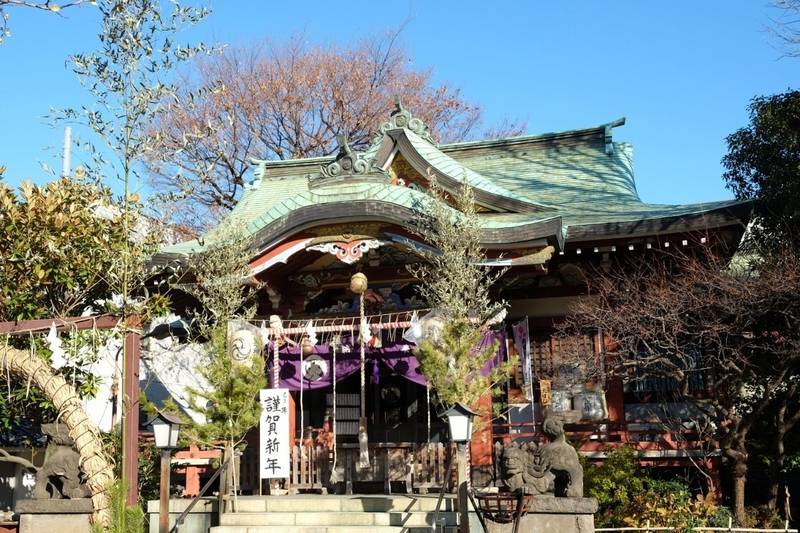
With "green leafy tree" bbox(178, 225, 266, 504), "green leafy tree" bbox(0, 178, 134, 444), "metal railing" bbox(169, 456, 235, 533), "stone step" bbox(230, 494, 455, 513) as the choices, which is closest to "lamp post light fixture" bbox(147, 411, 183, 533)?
"metal railing" bbox(169, 456, 235, 533)

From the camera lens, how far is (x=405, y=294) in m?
13.9

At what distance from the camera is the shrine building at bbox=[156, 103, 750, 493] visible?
12.1 meters

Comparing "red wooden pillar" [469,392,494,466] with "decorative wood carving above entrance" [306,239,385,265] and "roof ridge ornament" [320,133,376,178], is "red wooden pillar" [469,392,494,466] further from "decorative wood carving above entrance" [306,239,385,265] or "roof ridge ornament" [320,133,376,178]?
"roof ridge ornament" [320,133,376,178]

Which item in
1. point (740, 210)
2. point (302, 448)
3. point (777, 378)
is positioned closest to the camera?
point (777, 378)

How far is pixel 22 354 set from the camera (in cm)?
1003

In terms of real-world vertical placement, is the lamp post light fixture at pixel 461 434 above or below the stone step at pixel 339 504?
above

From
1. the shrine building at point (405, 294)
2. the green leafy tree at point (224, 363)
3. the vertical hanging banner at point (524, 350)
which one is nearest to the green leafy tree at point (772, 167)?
the shrine building at point (405, 294)

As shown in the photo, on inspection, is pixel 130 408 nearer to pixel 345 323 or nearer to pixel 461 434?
pixel 461 434

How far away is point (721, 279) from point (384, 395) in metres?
5.85

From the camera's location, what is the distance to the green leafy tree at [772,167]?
12.0 metres

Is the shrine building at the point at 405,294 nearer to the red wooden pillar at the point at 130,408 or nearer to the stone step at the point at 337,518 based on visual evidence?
the stone step at the point at 337,518

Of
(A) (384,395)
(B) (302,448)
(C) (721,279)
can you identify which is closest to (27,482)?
(B) (302,448)

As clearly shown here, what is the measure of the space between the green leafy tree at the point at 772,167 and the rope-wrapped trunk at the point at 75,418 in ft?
29.8

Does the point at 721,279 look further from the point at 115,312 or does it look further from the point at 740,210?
the point at 115,312
